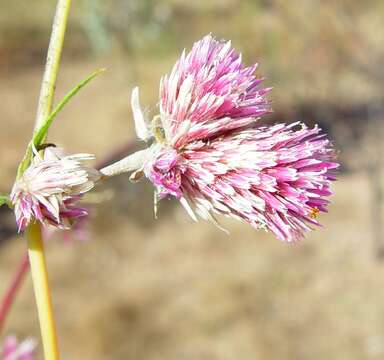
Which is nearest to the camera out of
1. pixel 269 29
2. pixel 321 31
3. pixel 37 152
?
pixel 37 152

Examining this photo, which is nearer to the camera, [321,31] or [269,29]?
[321,31]


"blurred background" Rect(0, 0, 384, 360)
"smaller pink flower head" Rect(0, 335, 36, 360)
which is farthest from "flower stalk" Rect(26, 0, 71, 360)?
"blurred background" Rect(0, 0, 384, 360)

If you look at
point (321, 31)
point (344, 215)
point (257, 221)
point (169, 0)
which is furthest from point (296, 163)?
point (169, 0)

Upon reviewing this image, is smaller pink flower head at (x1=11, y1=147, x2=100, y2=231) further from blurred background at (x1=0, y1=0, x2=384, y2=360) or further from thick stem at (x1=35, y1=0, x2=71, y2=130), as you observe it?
blurred background at (x1=0, y1=0, x2=384, y2=360)

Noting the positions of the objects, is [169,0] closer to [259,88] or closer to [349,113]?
[349,113]

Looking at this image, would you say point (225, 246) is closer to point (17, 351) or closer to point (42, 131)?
point (17, 351)

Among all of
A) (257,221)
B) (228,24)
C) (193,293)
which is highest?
(228,24)

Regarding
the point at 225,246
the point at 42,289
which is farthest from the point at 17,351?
the point at 225,246

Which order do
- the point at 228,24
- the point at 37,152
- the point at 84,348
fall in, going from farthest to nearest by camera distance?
the point at 228,24
the point at 84,348
the point at 37,152
